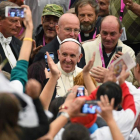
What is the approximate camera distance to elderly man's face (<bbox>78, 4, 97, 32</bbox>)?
720 centimetres

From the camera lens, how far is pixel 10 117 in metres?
2.75

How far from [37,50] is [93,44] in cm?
84

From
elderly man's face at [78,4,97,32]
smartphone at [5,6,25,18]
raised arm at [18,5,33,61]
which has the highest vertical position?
smartphone at [5,6,25,18]

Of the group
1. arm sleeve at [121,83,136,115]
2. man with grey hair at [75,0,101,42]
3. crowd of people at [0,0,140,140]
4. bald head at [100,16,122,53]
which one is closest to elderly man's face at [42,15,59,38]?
crowd of people at [0,0,140,140]

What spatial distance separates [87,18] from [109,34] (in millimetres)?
905

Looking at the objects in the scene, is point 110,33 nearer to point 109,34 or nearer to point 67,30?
point 109,34

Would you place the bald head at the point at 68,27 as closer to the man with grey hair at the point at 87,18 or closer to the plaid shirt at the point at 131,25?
the man with grey hair at the point at 87,18

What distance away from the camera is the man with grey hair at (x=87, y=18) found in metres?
7.21

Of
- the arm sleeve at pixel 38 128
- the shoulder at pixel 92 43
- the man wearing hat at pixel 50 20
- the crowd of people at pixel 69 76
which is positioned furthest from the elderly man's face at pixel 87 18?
the arm sleeve at pixel 38 128

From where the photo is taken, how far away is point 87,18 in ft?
23.7

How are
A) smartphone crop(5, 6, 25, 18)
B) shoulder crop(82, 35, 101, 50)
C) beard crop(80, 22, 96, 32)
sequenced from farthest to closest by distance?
beard crop(80, 22, 96, 32), shoulder crop(82, 35, 101, 50), smartphone crop(5, 6, 25, 18)

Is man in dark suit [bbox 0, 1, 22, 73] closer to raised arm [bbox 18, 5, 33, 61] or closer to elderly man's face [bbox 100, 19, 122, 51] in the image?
elderly man's face [bbox 100, 19, 122, 51]

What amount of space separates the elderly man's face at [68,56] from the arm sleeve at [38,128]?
8.48ft

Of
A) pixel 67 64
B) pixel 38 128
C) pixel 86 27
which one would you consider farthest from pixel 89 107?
pixel 86 27
